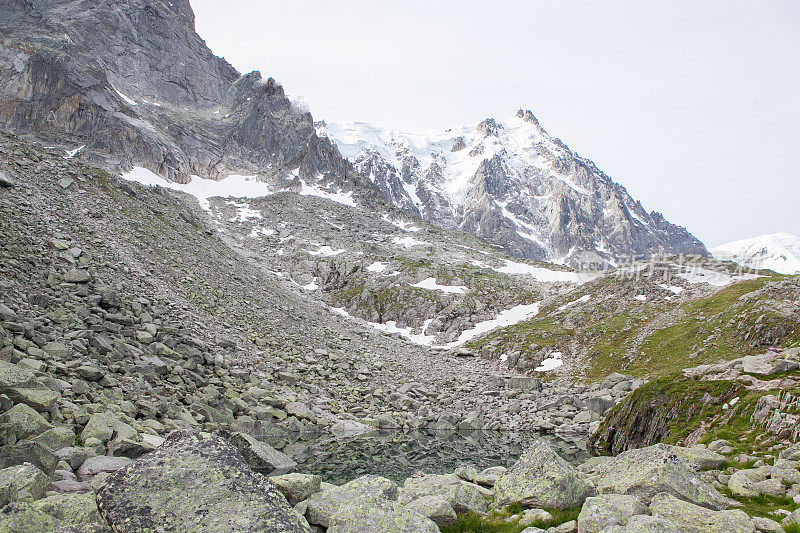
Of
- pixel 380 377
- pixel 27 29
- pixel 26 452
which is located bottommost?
pixel 380 377

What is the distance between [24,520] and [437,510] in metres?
8.15

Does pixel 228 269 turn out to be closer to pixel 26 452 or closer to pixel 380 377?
pixel 380 377

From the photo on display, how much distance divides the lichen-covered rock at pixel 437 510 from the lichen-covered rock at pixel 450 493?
44cm

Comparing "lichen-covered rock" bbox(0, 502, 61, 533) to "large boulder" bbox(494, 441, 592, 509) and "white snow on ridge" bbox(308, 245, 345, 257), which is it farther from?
"white snow on ridge" bbox(308, 245, 345, 257)

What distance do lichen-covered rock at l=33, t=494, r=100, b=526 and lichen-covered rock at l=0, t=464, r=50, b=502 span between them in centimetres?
102

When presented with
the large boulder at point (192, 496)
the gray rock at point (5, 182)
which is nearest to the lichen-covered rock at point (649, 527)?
the large boulder at point (192, 496)

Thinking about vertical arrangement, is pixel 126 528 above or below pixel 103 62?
below

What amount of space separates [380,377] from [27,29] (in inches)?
5914

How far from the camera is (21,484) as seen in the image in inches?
→ 360

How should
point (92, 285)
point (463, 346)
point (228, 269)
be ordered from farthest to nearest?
point (463, 346) → point (228, 269) → point (92, 285)

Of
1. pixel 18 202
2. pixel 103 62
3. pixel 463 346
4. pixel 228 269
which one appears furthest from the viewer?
pixel 103 62

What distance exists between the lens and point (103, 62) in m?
140

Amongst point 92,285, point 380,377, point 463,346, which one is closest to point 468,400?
point 380,377

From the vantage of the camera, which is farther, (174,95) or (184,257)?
(174,95)
